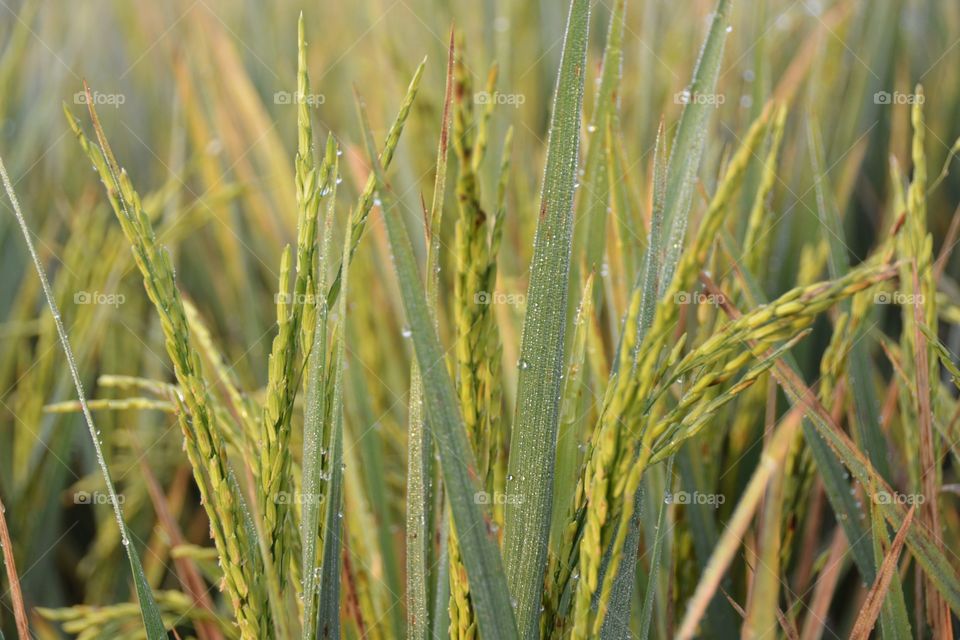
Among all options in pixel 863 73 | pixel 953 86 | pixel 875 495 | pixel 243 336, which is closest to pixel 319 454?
pixel 875 495

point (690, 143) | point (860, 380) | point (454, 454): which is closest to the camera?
point (454, 454)

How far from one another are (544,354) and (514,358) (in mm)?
327

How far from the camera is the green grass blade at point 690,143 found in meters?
0.51

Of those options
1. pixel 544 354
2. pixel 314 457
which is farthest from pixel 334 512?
pixel 544 354

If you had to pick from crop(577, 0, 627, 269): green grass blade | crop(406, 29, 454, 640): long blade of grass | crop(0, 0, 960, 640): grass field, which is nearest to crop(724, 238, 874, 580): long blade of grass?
crop(0, 0, 960, 640): grass field

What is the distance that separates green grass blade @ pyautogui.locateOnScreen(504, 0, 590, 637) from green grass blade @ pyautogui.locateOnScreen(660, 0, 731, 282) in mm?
79

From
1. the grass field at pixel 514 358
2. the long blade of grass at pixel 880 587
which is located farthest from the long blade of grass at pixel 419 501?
the long blade of grass at pixel 880 587

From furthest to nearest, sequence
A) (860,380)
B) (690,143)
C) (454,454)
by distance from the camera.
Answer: (860,380) < (690,143) < (454,454)

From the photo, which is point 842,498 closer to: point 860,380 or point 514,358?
point 860,380

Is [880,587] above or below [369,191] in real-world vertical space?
below

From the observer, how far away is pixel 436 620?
0.52 m

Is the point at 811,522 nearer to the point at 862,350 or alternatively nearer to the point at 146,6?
the point at 862,350

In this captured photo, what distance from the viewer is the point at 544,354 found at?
46 cm

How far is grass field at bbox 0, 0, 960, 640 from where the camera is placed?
42 cm
